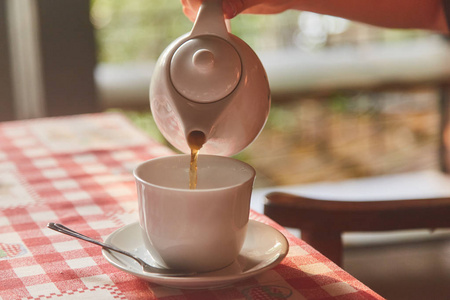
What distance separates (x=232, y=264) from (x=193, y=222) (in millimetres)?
78

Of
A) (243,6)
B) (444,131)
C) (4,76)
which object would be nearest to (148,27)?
(4,76)

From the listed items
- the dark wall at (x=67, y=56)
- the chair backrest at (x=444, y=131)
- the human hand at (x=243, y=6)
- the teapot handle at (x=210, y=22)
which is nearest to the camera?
the teapot handle at (x=210, y=22)

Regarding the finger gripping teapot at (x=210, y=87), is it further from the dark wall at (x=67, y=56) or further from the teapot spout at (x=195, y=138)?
the dark wall at (x=67, y=56)

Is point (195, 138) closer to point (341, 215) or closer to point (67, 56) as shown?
point (341, 215)

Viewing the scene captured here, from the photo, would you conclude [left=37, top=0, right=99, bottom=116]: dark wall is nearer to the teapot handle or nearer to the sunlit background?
the sunlit background

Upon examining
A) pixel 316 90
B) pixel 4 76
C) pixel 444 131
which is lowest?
pixel 444 131

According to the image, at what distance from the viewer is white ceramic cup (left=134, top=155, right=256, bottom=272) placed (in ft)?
2.20

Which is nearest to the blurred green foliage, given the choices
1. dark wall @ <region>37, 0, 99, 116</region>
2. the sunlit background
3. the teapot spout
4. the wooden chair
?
the sunlit background

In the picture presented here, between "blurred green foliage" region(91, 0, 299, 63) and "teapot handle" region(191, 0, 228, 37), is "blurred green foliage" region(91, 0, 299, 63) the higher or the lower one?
the lower one

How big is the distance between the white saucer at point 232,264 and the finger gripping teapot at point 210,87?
0.37ft

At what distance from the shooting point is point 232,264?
0.72m

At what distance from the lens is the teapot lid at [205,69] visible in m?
0.74

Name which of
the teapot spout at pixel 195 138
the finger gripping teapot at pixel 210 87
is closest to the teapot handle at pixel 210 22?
the finger gripping teapot at pixel 210 87

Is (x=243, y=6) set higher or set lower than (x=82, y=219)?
Result: higher
